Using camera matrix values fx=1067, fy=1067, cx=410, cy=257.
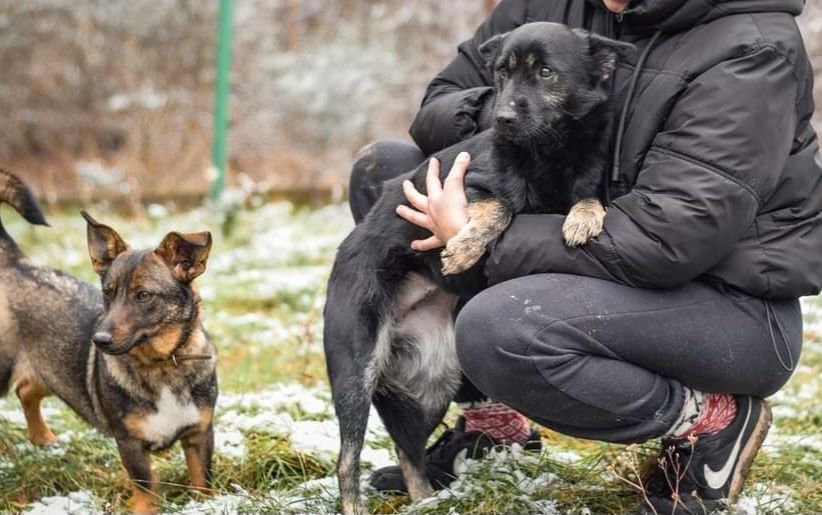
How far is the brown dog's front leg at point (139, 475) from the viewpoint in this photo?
3.50 metres

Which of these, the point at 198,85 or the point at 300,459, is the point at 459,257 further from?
the point at 198,85

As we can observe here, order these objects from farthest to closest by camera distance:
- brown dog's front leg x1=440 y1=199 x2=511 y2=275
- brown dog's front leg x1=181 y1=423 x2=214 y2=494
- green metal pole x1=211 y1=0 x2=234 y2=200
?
green metal pole x1=211 y1=0 x2=234 y2=200, brown dog's front leg x1=181 y1=423 x2=214 y2=494, brown dog's front leg x1=440 y1=199 x2=511 y2=275

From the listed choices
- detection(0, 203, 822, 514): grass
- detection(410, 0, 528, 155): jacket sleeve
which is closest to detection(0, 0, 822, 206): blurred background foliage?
detection(0, 203, 822, 514): grass

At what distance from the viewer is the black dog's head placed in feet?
10.2

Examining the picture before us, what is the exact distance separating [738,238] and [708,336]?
28cm

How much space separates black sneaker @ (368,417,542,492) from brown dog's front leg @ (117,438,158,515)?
Answer: 0.73 m

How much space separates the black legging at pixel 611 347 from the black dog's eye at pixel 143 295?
111cm

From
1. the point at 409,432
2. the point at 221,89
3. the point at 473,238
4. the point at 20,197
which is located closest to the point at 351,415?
the point at 409,432

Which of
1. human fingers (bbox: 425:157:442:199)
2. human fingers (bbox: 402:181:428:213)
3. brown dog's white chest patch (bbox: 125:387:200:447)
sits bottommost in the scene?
brown dog's white chest patch (bbox: 125:387:200:447)

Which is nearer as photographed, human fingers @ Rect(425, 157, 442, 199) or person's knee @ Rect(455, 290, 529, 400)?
person's knee @ Rect(455, 290, 529, 400)

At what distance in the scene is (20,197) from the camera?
404cm

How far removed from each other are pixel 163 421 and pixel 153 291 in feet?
1.43

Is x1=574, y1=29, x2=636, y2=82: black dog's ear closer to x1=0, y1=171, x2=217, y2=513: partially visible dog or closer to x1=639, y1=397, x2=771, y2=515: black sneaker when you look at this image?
x1=639, y1=397, x2=771, y2=515: black sneaker

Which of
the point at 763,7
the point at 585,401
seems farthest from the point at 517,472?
the point at 763,7
